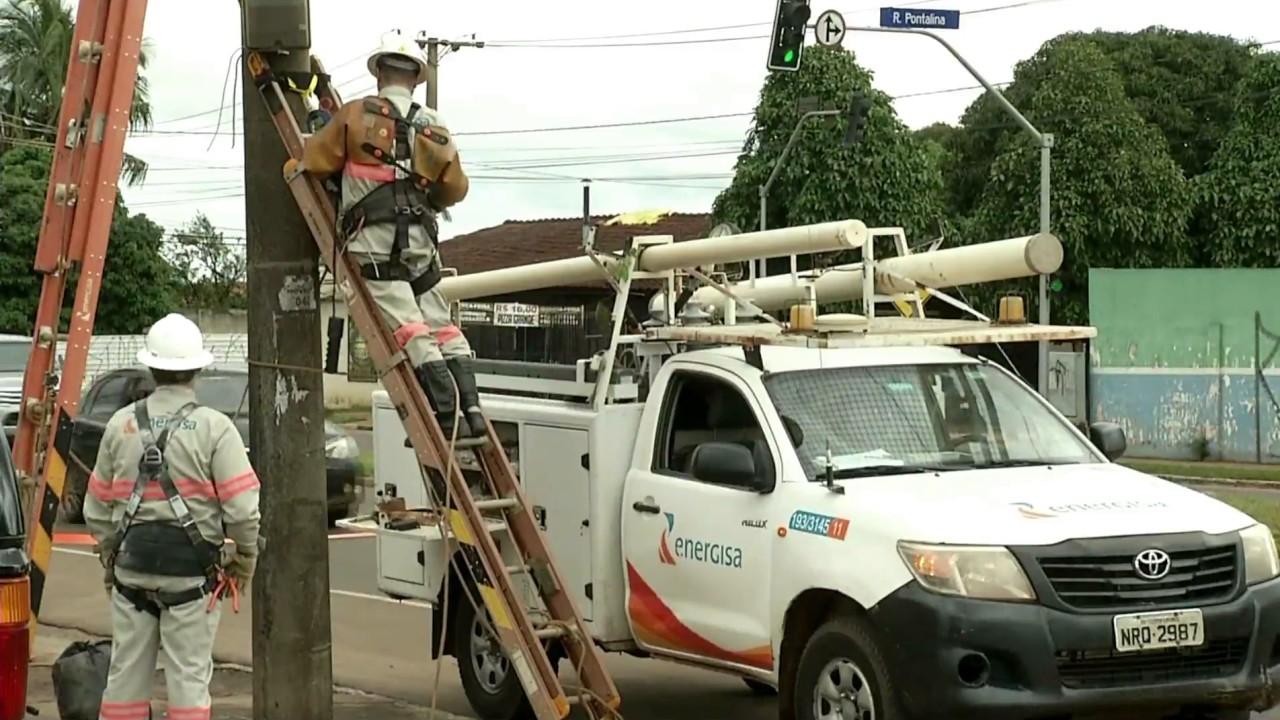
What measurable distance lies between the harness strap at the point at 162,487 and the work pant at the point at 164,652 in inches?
4.6

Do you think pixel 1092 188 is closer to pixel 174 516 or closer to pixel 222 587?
pixel 222 587

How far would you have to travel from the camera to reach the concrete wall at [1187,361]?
3031 centimetres

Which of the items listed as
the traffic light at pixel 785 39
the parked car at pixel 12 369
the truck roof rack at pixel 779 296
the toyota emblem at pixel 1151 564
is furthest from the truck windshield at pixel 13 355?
the toyota emblem at pixel 1151 564

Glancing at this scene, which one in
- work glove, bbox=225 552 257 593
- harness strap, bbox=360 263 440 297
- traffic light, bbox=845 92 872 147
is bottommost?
work glove, bbox=225 552 257 593

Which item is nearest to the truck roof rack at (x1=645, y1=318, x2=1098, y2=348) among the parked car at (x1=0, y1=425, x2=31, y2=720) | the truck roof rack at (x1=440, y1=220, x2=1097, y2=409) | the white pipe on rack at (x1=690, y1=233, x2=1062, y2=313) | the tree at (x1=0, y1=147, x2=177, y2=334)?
the truck roof rack at (x1=440, y1=220, x2=1097, y2=409)

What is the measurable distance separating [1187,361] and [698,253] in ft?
78.3

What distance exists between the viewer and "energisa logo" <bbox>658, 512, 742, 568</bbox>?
26.2ft

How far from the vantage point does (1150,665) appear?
6898mm

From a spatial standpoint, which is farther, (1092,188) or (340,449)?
(1092,188)

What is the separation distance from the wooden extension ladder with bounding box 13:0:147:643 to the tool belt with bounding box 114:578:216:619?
224 cm

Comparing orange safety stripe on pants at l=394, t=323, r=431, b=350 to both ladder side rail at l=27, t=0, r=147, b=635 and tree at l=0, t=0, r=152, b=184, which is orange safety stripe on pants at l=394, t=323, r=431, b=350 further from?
tree at l=0, t=0, r=152, b=184

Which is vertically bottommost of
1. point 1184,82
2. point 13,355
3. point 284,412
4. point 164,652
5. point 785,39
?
point 164,652

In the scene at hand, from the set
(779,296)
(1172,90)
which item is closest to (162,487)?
(779,296)

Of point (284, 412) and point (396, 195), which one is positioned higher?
point (396, 195)
